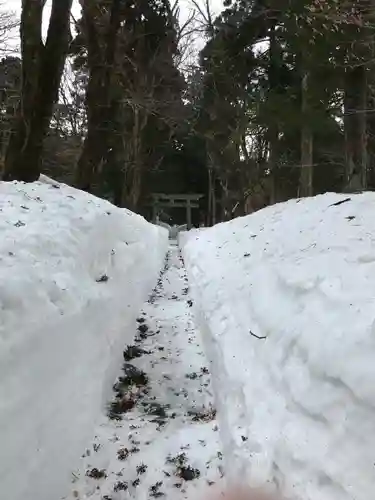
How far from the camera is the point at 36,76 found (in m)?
8.52

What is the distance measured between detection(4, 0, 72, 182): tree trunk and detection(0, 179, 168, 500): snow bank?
9.54ft

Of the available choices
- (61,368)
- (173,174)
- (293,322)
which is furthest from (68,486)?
(173,174)

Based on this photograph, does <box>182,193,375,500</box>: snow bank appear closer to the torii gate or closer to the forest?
the forest

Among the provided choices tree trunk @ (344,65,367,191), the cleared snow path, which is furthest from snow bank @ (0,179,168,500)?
tree trunk @ (344,65,367,191)

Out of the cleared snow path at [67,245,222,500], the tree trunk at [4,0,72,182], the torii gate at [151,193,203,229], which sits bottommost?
the cleared snow path at [67,245,222,500]

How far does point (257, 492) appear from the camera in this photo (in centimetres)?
248

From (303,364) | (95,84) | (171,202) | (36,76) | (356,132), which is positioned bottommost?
(303,364)

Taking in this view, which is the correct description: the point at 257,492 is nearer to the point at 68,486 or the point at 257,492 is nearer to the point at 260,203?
the point at 68,486

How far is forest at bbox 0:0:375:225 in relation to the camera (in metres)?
8.78

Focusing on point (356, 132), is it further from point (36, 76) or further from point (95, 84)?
point (36, 76)

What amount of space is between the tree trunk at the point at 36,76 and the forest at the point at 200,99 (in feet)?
0.06

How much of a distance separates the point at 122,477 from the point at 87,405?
2.30 ft

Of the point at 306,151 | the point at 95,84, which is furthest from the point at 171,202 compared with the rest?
the point at 95,84

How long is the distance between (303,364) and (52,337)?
5.26ft
